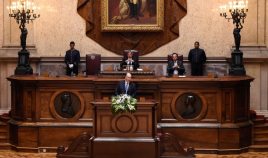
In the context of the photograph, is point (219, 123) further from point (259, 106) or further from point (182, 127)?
Result: point (259, 106)

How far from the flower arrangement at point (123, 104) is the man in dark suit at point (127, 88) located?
1.33 m

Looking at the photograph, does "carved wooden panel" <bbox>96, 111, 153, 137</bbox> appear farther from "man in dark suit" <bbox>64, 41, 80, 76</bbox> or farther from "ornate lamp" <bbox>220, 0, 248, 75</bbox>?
"man in dark suit" <bbox>64, 41, 80, 76</bbox>

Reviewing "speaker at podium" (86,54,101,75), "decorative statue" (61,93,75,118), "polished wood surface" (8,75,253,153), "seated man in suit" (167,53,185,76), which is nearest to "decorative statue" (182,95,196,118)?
"polished wood surface" (8,75,253,153)

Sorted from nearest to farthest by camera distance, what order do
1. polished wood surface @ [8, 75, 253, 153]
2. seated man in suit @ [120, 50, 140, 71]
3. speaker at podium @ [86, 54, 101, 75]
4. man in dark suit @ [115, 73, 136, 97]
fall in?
man in dark suit @ [115, 73, 136, 97] → polished wood surface @ [8, 75, 253, 153] → seated man in suit @ [120, 50, 140, 71] → speaker at podium @ [86, 54, 101, 75]

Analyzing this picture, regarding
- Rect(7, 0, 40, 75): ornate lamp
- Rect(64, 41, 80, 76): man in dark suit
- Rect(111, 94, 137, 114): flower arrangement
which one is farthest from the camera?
Rect(64, 41, 80, 76): man in dark suit

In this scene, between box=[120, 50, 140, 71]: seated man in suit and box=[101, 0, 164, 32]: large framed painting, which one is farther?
box=[101, 0, 164, 32]: large framed painting

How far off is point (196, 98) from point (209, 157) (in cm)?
140

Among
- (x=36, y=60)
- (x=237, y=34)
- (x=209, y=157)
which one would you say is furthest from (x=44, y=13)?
(x=209, y=157)

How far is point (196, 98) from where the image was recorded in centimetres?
1374

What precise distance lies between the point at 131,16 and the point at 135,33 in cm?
50

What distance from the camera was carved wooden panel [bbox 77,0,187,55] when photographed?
57.6ft

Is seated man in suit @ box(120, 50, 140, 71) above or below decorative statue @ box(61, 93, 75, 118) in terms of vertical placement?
above

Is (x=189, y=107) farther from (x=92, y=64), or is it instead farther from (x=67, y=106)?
(x=92, y=64)

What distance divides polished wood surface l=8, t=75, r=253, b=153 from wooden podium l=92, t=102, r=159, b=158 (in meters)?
1.77
